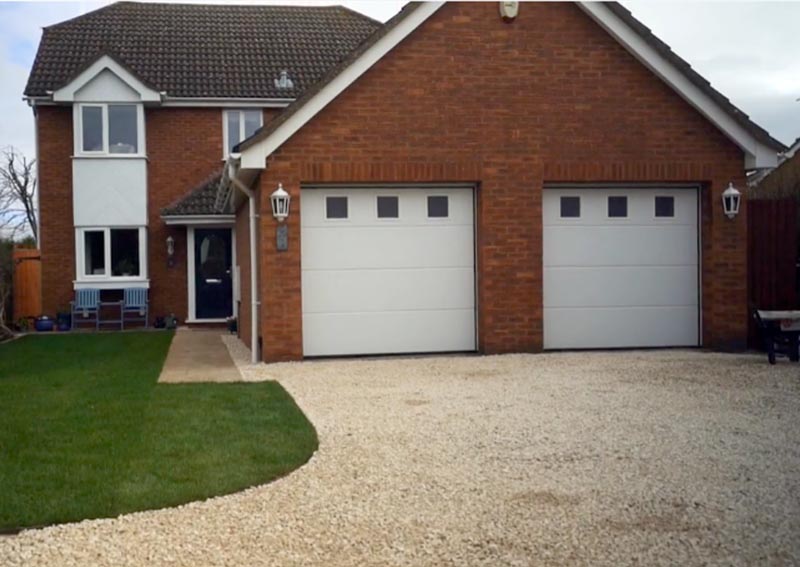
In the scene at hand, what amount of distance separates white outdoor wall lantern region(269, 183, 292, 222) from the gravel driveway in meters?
3.37

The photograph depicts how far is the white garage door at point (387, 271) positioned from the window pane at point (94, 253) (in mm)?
11669

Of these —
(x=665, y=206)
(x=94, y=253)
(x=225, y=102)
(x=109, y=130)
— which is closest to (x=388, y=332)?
(x=665, y=206)

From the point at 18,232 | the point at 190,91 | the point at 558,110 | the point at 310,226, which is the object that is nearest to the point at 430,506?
the point at 310,226

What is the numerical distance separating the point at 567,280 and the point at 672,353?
1898mm

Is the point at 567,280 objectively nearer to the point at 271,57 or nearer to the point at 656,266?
the point at 656,266

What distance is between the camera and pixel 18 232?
44.8 metres

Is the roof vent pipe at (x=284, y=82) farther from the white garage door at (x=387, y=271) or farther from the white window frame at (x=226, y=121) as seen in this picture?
the white garage door at (x=387, y=271)

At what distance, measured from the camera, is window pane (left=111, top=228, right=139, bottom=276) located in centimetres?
2425

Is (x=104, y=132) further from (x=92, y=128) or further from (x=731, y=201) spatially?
(x=731, y=201)

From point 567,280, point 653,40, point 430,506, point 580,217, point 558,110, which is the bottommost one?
point 430,506

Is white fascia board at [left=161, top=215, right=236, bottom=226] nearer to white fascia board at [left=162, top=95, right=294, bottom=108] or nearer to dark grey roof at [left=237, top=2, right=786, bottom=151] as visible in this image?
white fascia board at [left=162, top=95, right=294, bottom=108]

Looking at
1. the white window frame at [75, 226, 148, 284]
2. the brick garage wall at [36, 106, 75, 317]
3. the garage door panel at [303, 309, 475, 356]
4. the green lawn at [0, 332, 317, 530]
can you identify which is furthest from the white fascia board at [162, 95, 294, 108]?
the green lawn at [0, 332, 317, 530]

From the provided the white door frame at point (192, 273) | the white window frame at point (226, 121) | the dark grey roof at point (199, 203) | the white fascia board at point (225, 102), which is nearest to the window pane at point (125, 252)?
the dark grey roof at point (199, 203)

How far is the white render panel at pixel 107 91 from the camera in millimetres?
23500
